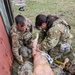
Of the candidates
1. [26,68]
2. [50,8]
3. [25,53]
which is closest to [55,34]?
[26,68]

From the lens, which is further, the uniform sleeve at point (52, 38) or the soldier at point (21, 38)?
the soldier at point (21, 38)

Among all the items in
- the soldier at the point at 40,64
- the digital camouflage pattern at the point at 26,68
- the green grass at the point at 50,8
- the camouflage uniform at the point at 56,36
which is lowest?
the green grass at the point at 50,8

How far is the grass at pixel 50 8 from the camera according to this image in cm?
808

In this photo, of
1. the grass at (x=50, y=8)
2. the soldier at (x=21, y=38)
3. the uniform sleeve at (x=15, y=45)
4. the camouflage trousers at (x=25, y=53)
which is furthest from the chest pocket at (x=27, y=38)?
the grass at (x=50, y=8)

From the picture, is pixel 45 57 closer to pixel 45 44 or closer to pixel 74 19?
pixel 45 44

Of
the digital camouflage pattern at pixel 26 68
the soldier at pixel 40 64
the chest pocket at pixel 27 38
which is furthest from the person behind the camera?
the chest pocket at pixel 27 38

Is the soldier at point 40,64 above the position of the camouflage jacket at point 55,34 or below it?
below

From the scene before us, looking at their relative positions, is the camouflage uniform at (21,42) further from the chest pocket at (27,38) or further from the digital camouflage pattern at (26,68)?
the digital camouflage pattern at (26,68)

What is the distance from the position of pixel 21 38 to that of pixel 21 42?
137mm

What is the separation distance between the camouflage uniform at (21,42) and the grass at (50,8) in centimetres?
207

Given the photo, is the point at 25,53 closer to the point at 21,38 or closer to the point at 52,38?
the point at 21,38

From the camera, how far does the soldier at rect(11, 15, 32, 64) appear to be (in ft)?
16.5

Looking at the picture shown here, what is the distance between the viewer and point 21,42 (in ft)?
18.7

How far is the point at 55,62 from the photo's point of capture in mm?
5461
